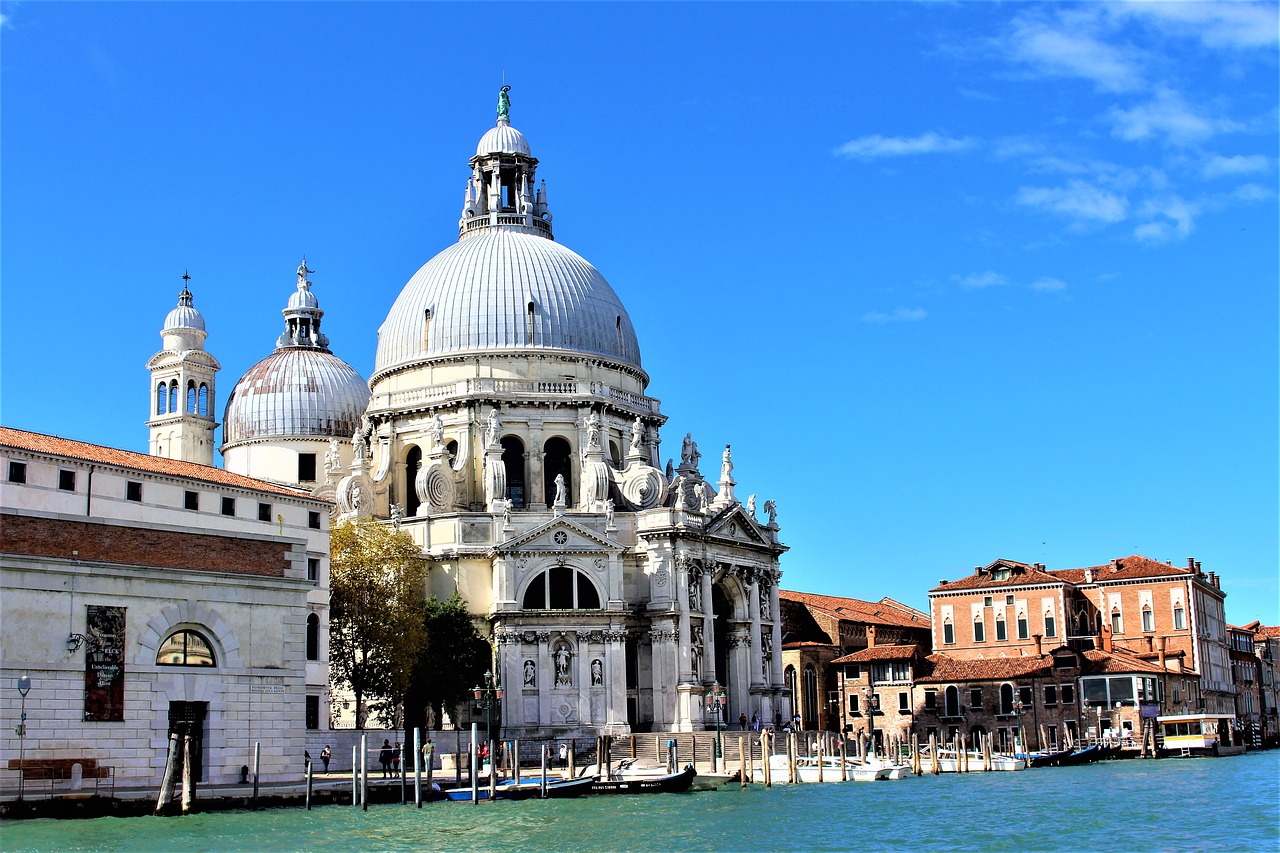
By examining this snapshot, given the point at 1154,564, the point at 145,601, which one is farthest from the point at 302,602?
the point at 1154,564

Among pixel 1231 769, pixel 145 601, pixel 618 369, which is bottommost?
pixel 1231 769

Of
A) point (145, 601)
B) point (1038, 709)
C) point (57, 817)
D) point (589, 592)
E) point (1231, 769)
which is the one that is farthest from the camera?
point (1038, 709)

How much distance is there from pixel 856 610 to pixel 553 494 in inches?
917

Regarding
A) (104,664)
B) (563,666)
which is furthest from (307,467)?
(104,664)

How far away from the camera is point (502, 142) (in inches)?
2591

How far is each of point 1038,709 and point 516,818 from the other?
112 ft

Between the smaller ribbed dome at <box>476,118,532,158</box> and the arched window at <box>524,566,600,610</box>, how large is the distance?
19.8 metres

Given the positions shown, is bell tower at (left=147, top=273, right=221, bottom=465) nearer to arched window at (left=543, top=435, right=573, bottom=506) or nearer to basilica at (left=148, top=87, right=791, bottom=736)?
basilica at (left=148, top=87, right=791, bottom=736)

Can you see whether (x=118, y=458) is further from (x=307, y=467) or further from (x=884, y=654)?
(x=884, y=654)

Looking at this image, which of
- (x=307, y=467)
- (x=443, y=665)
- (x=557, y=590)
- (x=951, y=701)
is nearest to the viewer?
(x=443, y=665)

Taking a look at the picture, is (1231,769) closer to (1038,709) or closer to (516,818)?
(1038,709)

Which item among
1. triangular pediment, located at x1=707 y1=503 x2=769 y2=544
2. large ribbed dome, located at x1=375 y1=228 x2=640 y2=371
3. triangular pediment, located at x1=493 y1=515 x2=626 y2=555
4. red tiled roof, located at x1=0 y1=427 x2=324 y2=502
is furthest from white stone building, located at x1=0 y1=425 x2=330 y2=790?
large ribbed dome, located at x1=375 y1=228 x2=640 y2=371

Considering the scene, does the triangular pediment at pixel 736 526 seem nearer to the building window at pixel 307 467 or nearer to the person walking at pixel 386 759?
the building window at pixel 307 467

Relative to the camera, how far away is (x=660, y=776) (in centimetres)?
4141
